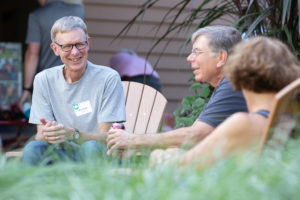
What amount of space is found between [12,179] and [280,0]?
2377mm

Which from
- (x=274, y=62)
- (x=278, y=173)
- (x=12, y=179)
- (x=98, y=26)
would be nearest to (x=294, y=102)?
(x=274, y=62)

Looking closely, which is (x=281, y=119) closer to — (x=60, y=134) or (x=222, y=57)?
(x=222, y=57)

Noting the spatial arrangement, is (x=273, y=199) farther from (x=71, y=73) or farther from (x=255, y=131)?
(x=71, y=73)

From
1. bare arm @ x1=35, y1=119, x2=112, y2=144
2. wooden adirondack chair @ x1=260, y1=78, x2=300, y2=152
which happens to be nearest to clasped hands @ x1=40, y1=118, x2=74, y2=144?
bare arm @ x1=35, y1=119, x2=112, y2=144

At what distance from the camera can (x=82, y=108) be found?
3.27 metres

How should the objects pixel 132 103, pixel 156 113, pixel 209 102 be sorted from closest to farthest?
pixel 209 102 → pixel 156 113 → pixel 132 103

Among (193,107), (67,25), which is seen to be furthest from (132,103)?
(67,25)

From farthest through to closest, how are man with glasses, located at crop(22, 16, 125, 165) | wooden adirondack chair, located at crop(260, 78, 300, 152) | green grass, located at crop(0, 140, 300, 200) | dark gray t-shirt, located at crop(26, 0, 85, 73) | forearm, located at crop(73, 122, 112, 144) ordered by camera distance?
dark gray t-shirt, located at crop(26, 0, 85, 73), man with glasses, located at crop(22, 16, 125, 165), forearm, located at crop(73, 122, 112, 144), wooden adirondack chair, located at crop(260, 78, 300, 152), green grass, located at crop(0, 140, 300, 200)

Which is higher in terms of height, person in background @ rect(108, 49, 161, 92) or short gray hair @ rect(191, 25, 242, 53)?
short gray hair @ rect(191, 25, 242, 53)

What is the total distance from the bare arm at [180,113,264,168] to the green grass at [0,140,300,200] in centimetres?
12

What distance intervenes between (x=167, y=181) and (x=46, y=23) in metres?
3.46

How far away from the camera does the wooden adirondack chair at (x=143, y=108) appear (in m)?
3.75

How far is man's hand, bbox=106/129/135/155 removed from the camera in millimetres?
2852

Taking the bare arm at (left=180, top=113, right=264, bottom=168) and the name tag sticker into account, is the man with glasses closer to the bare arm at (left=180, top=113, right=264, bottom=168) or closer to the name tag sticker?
the name tag sticker
